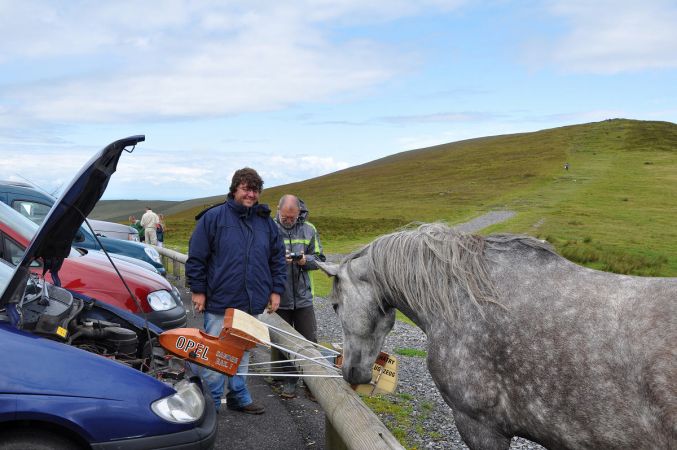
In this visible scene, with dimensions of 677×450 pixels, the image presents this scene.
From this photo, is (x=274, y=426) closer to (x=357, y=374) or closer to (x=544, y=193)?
(x=357, y=374)

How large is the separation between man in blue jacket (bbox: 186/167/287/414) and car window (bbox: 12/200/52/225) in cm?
616

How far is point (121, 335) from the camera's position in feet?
13.8

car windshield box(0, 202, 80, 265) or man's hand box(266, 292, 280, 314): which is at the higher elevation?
car windshield box(0, 202, 80, 265)

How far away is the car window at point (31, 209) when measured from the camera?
985cm

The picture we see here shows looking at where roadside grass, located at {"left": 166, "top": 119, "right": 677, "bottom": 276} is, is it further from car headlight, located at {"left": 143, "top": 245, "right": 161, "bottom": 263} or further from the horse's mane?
car headlight, located at {"left": 143, "top": 245, "right": 161, "bottom": 263}

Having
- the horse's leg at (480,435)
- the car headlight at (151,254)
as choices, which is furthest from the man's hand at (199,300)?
the car headlight at (151,254)

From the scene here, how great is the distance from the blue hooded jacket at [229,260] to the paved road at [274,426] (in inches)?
39.6

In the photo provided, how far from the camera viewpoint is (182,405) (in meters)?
3.34

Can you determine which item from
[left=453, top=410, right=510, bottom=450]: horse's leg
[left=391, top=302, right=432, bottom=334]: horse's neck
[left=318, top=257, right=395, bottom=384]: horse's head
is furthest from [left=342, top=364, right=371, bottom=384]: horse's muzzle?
[left=453, top=410, right=510, bottom=450]: horse's leg

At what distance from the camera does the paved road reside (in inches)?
182

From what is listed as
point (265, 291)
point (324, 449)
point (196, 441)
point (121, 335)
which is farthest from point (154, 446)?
point (265, 291)

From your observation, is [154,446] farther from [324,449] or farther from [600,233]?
[600,233]

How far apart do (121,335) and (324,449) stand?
1866 millimetres

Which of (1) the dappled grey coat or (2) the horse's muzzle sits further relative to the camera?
(1) the dappled grey coat
